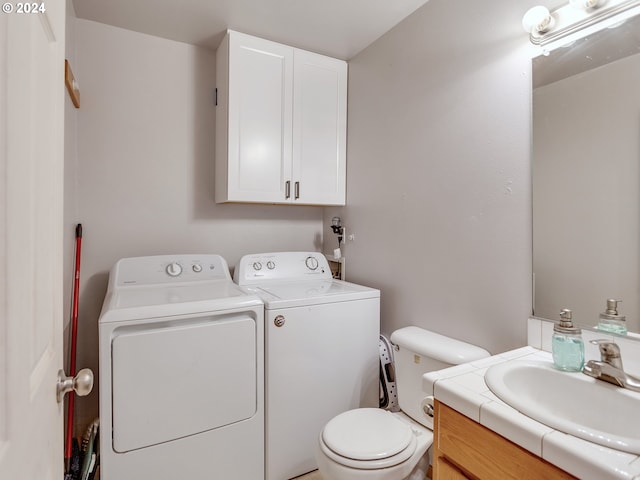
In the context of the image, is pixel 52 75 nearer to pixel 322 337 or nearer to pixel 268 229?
pixel 322 337

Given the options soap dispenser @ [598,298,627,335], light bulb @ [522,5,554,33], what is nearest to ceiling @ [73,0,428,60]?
light bulb @ [522,5,554,33]

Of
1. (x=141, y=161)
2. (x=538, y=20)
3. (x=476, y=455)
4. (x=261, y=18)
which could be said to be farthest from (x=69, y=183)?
(x=538, y=20)

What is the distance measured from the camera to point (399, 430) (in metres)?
1.44

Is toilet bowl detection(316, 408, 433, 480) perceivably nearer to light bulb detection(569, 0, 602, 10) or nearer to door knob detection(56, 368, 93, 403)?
door knob detection(56, 368, 93, 403)

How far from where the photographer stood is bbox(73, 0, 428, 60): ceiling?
1814mm

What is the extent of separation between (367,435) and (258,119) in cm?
174

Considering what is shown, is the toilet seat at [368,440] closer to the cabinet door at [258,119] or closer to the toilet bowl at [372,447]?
the toilet bowl at [372,447]

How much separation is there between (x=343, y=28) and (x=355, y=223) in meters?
1.16

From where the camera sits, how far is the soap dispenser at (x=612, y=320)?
3.59 feet

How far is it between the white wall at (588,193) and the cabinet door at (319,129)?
1288 millimetres

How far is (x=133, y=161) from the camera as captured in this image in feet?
6.94

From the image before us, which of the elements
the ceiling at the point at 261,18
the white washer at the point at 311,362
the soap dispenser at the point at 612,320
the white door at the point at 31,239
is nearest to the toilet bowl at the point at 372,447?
the white washer at the point at 311,362

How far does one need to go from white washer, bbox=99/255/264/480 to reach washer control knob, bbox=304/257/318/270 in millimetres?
667

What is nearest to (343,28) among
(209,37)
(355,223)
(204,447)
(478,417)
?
(209,37)
